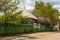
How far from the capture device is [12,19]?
31469 millimetres

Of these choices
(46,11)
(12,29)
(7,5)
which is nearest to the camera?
(7,5)

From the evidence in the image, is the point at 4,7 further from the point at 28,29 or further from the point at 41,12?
the point at 41,12

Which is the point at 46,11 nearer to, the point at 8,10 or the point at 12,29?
the point at 12,29

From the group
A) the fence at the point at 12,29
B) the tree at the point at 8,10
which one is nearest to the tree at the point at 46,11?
the fence at the point at 12,29

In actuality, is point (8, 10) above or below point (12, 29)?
above

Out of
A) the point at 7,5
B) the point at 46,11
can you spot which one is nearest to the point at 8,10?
the point at 7,5

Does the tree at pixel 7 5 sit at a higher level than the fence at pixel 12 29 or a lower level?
higher

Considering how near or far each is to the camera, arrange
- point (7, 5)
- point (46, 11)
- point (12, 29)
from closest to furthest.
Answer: point (7, 5) → point (12, 29) → point (46, 11)

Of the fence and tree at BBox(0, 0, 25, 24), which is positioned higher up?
tree at BBox(0, 0, 25, 24)

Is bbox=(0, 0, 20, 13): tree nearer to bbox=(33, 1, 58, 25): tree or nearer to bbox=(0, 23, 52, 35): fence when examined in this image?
bbox=(0, 23, 52, 35): fence

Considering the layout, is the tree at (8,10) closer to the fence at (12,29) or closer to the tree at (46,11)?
the fence at (12,29)

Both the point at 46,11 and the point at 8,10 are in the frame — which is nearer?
the point at 8,10

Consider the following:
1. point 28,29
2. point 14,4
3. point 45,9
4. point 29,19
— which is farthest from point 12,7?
point 45,9

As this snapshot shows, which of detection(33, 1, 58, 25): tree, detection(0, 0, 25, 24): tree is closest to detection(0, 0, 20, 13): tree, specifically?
detection(0, 0, 25, 24): tree
